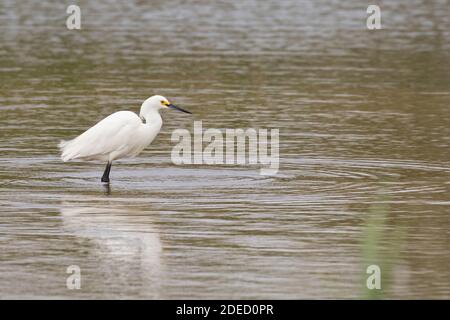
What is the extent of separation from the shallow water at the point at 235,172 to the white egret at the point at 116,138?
0.33m

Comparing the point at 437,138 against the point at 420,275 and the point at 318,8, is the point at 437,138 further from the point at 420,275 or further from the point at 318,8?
the point at 318,8

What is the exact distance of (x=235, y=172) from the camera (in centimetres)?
1742

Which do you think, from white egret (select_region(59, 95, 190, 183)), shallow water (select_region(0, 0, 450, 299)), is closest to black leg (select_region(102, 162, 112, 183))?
white egret (select_region(59, 95, 190, 183))

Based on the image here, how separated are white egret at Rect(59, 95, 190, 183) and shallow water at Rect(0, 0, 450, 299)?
13.1 inches

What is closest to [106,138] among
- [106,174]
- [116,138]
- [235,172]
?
[116,138]

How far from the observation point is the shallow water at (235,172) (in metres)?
11.7

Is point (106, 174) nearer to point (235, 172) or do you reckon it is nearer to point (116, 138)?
point (116, 138)

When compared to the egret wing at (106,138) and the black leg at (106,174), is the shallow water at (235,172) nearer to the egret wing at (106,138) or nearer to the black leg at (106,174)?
the black leg at (106,174)

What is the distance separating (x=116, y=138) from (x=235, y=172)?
1743 mm

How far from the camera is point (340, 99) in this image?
24562mm

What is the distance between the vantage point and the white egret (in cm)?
1677

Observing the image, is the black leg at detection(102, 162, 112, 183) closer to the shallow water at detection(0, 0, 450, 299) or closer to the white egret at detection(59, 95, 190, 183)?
the white egret at detection(59, 95, 190, 183)

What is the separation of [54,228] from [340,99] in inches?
466
